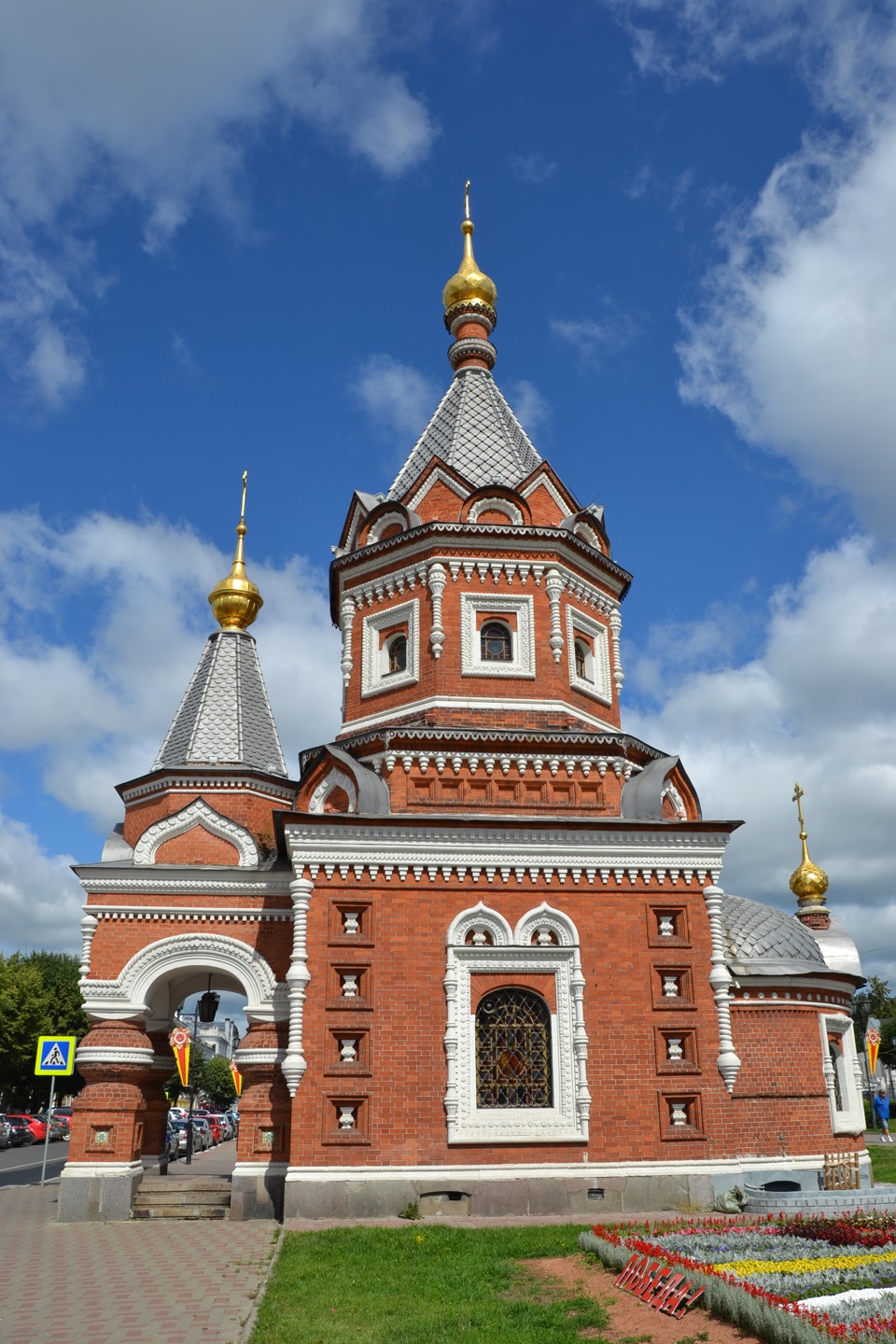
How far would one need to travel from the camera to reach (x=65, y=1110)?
37938 mm

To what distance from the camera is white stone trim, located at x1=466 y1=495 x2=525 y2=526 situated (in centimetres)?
1734

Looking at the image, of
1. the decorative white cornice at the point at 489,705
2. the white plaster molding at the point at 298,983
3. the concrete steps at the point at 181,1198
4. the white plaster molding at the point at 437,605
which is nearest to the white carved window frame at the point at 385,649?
the white plaster molding at the point at 437,605

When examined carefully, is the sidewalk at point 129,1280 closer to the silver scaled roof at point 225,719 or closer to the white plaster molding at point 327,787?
the white plaster molding at point 327,787

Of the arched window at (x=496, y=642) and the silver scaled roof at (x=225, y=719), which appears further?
the silver scaled roof at (x=225, y=719)

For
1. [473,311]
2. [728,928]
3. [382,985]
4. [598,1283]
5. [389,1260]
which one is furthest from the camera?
[473,311]

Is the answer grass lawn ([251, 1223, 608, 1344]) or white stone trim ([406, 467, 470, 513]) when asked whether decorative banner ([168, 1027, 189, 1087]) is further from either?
white stone trim ([406, 467, 470, 513])

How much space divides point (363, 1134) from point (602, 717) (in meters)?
7.31

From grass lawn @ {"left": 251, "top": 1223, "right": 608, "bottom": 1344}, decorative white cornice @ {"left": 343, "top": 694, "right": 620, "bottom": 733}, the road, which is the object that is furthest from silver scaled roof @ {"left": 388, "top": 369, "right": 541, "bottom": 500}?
the road

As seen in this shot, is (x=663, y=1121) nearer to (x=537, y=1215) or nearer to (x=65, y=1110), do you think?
(x=537, y=1215)

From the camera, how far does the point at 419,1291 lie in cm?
876

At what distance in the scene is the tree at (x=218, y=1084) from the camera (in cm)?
6347

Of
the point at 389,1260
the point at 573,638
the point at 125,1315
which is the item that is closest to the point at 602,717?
the point at 573,638

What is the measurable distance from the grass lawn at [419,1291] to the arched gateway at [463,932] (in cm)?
160

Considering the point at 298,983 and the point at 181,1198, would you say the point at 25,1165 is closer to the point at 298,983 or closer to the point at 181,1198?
the point at 181,1198
